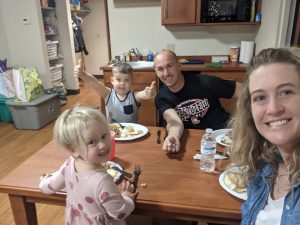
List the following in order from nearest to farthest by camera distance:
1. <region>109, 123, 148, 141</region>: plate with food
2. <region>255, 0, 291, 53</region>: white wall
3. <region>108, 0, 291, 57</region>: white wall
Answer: <region>109, 123, 148, 141</region>: plate with food < <region>255, 0, 291, 53</region>: white wall < <region>108, 0, 291, 57</region>: white wall

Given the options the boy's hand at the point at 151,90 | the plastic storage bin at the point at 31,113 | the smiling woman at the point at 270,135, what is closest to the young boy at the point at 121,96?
the boy's hand at the point at 151,90

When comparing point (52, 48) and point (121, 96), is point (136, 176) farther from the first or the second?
point (52, 48)

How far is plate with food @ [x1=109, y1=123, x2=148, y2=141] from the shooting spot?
4.82ft

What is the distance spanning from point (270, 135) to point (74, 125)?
2.08 ft

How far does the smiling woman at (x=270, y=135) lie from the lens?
28.5 inches

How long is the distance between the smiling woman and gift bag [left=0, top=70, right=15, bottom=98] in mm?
3490

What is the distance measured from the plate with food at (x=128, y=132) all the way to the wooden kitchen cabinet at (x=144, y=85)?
169cm

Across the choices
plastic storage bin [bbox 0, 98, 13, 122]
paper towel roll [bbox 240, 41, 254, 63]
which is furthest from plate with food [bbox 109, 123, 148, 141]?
plastic storage bin [bbox 0, 98, 13, 122]

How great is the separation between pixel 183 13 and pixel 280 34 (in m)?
1.22

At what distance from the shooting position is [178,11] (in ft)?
10.7

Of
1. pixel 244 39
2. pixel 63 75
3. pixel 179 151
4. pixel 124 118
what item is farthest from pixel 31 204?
pixel 63 75

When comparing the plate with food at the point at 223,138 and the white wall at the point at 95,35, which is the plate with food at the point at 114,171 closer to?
the plate with food at the point at 223,138

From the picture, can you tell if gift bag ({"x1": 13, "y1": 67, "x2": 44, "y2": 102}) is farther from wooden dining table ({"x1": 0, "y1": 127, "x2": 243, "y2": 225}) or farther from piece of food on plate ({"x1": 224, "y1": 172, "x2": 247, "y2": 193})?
piece of food on plate ({"x1": 224, "y1": 172, "x2": 247, "y2": 193})

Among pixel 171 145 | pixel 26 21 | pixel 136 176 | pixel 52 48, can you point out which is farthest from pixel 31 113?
pixel 136 176
